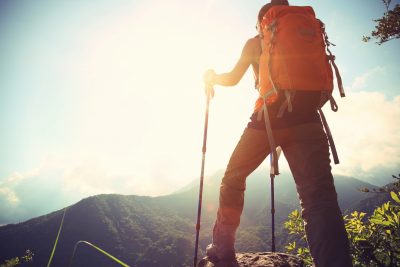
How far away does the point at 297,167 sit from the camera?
288 cm

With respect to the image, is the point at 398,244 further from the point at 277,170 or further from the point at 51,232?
the point at 51,232

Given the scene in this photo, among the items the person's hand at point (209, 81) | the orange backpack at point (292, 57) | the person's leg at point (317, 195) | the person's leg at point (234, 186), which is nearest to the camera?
the person's leg at point (317, 195)

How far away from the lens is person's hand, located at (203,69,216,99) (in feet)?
14.1

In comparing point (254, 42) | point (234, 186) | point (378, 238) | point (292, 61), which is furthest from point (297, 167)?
point (378, 238)

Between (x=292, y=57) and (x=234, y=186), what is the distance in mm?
1730

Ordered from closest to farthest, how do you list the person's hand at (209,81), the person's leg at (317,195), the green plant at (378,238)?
the person's leg at (317,195) → the green plant at (378,238) → the person's hand at (209,81)

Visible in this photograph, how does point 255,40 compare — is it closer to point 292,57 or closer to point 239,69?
point 239,69

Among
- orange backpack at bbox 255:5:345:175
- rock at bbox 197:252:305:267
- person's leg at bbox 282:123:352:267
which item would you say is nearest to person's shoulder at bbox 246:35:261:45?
orange backpack at bbox 255:5:345:175

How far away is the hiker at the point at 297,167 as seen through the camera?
2.47 m

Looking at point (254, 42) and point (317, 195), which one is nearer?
point (317, 195)

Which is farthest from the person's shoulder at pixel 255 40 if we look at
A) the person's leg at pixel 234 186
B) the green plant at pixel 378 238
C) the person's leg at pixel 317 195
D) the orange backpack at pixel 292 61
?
the green plant at pixel 378 238

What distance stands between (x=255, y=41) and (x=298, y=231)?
373 cm

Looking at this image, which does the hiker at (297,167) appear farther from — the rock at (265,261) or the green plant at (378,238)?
the green plant at (378,238)

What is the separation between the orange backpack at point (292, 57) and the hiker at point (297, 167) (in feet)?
0.42
